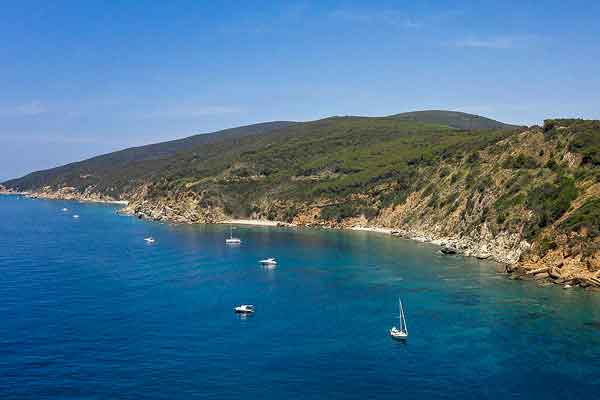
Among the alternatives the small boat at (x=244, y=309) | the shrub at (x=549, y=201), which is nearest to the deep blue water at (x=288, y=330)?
the small boat at (x=244, y=309)

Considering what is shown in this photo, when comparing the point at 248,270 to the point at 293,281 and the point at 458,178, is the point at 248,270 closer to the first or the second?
the point at 293,281

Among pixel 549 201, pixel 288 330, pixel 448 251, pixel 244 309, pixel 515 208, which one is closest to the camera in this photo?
pixel 288 330

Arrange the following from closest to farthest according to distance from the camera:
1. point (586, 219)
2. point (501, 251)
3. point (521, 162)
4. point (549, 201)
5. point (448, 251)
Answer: point (586, 219) → point (549, 201) → point (501, 251) → point (448, 251) → point (521, 162)

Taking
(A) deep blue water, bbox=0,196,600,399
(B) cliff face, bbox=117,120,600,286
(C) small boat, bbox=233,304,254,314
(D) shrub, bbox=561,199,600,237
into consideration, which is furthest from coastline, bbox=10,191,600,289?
(C) small boat, bbox=233,304,254,314

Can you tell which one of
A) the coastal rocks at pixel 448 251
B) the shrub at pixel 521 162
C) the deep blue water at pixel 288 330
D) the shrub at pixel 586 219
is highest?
the shrub at pixel 521 162

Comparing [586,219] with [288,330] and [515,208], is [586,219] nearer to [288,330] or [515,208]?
[515,208]

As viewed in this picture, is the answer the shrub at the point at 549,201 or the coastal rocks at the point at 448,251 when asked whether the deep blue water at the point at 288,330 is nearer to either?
the coastal rocks at the point at 448,251

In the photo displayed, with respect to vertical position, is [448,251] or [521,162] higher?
[521,162]

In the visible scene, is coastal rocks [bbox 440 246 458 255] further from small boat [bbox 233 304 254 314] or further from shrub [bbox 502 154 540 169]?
small boat [bbox 233 304 254 314]

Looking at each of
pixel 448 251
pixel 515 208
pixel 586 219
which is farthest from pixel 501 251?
pixel 586 219
